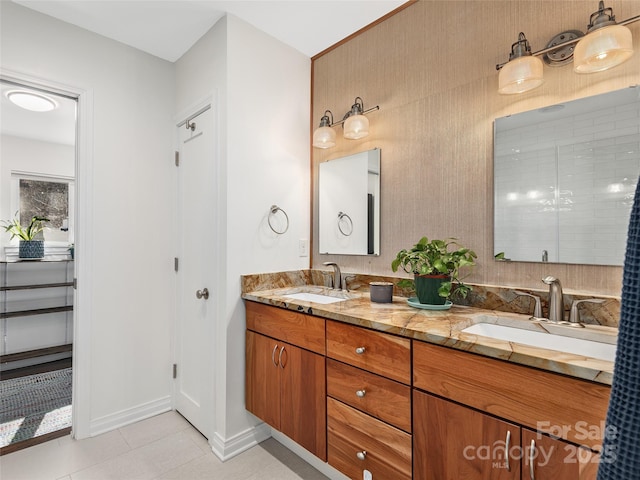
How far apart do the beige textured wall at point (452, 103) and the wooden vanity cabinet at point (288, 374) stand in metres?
0.65

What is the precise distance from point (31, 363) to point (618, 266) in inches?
175

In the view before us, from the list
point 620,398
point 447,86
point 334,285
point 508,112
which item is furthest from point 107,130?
point 620,398

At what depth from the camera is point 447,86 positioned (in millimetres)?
1748

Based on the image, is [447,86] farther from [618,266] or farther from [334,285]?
[334,285]

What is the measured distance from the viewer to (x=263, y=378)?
6.23ft

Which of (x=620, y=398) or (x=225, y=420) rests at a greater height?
(x=620, y=398)

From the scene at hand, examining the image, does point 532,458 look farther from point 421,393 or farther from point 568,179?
point 568,179

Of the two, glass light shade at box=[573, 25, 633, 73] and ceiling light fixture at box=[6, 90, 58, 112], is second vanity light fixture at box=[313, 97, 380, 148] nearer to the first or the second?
glass light shade at box=[573, 25, 633, 73]

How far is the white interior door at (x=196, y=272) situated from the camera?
2088 mm

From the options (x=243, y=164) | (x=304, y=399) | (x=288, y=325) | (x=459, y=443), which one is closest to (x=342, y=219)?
(x=243, y=164)

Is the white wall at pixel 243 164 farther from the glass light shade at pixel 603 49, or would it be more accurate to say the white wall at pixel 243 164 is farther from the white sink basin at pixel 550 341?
the glass light shade at pixel 603 49

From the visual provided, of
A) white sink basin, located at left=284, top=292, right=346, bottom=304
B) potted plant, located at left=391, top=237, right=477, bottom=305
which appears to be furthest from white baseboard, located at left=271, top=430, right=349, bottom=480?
potted plant, located at left=391, top=237, right=477, bottom=305

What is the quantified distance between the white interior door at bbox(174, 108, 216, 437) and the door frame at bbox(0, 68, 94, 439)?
531mm

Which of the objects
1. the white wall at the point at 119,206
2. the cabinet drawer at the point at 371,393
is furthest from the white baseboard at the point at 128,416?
the cabinet drawer at the point at 371,393
